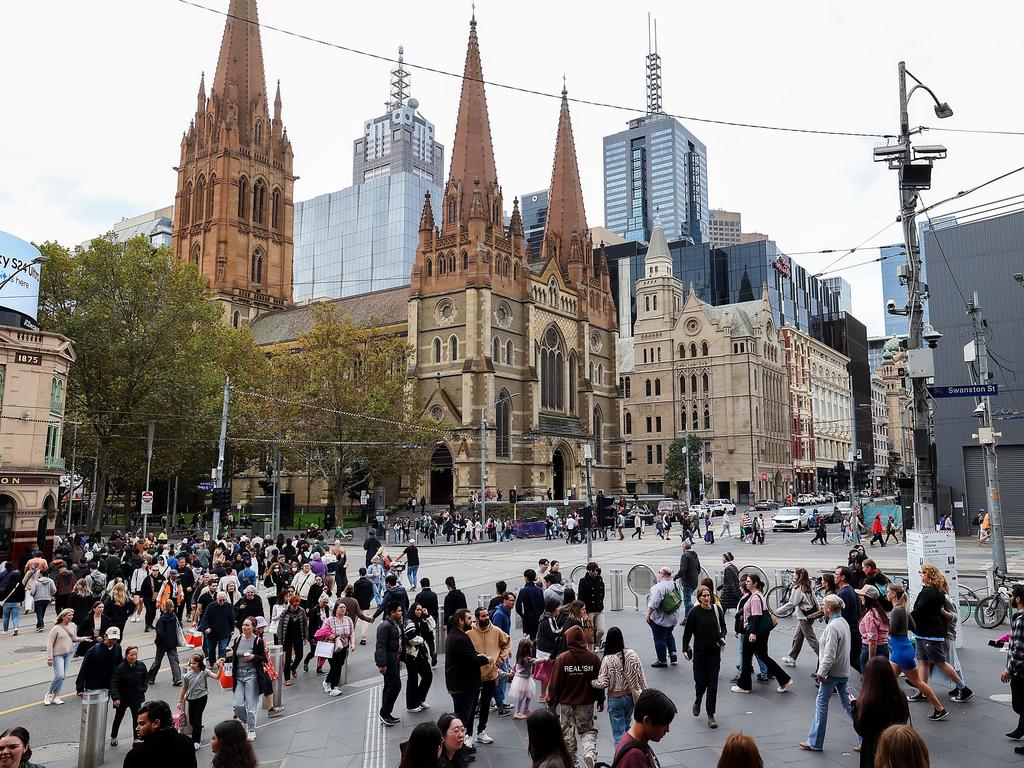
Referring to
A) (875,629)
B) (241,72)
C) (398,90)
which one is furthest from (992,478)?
(398,90)

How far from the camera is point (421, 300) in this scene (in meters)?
56.7

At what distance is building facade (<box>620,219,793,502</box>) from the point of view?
273 ft

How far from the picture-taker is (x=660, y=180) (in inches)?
7539

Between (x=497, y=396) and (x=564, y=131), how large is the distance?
25.7m

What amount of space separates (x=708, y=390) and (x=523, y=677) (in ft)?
259

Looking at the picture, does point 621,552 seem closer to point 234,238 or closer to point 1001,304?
point 1001,304

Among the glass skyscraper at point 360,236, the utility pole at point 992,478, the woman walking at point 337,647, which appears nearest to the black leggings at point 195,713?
the woman walking at point 337,647

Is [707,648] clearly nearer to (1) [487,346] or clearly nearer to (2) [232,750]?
(2) [232,750]

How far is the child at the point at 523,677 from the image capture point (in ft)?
29.4

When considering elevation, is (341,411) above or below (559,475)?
above

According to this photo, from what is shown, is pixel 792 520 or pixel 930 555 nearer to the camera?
pixel 930 555

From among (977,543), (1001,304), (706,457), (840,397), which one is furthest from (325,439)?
(840,397)

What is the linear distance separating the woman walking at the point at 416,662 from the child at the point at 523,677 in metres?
1.22

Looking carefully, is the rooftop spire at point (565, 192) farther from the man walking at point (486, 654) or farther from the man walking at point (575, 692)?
the man walking at point (575, 692)
